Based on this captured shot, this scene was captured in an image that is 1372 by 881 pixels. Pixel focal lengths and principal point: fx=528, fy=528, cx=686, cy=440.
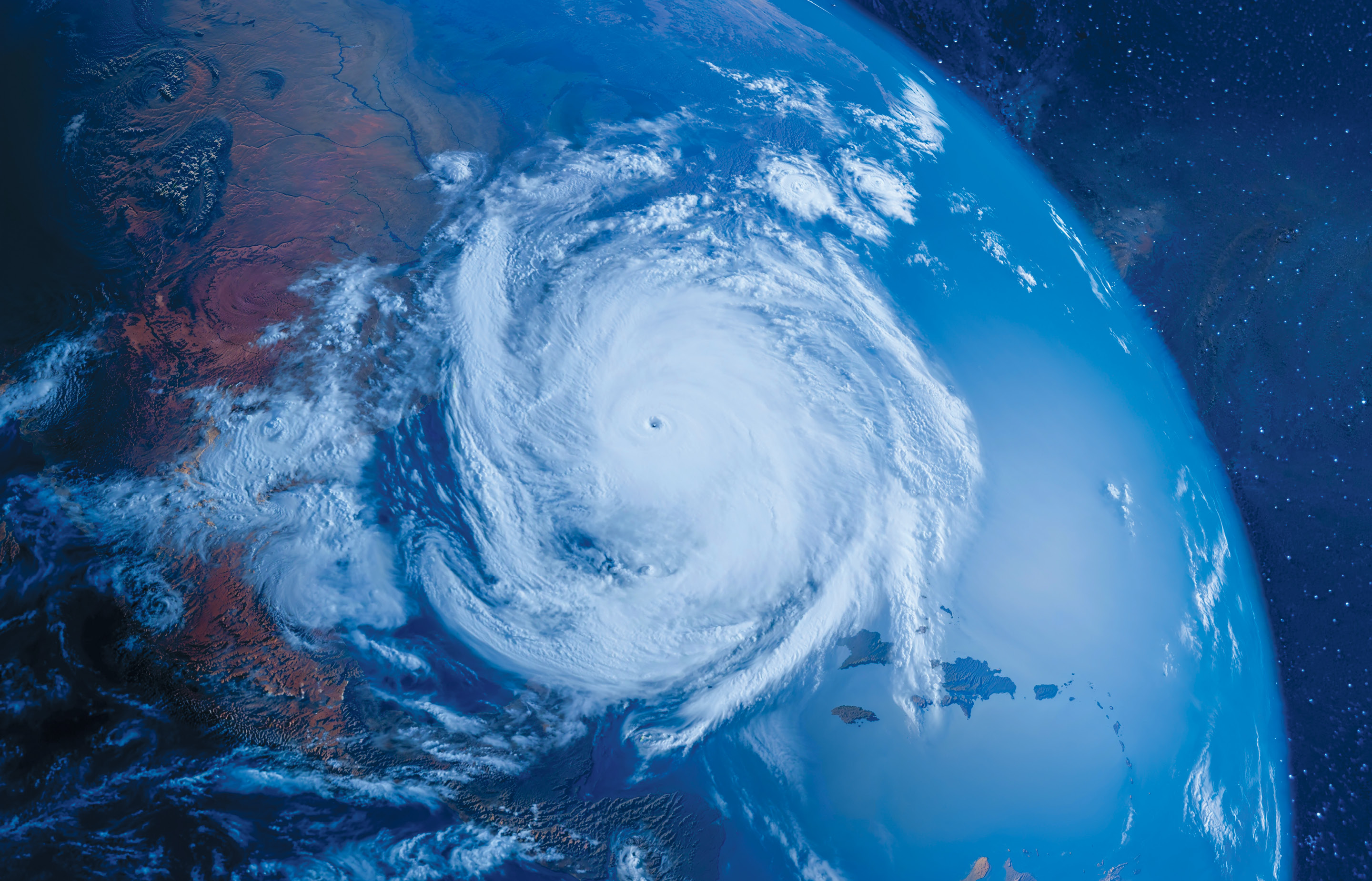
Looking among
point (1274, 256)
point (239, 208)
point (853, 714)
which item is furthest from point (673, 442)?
point (1274, 256)

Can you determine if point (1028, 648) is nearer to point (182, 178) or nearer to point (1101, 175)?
point (1101, 175)

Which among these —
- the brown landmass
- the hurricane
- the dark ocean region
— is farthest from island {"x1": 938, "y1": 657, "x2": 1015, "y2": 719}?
the brown landmass

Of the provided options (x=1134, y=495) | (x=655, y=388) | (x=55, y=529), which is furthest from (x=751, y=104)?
(x=55, y=529)

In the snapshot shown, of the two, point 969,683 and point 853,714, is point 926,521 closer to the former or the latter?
point 969,683

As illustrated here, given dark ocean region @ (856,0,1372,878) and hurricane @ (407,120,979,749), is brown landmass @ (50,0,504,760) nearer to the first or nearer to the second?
hurricane @ (407,120,979,749)

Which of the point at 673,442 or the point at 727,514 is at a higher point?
the point at 673,442

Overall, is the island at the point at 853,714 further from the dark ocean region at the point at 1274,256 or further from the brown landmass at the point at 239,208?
the dark ocean region at the point at 1274,256

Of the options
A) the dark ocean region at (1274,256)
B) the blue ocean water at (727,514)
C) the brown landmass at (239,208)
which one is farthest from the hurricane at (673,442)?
the dark ocean region at (1274,256)
